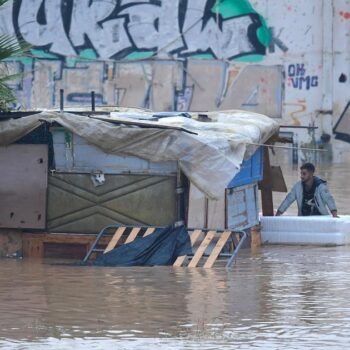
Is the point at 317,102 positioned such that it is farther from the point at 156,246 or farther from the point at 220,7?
the point at 156,246

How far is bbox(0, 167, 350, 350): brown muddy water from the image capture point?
9258 mm

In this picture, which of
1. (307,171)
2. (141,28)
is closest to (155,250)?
(307,171)

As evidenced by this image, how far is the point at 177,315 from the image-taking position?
10.3 meters

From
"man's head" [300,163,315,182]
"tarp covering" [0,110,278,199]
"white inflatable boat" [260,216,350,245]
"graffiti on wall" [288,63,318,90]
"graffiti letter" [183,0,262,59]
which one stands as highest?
"graffiti letter" [183,0,262,59]

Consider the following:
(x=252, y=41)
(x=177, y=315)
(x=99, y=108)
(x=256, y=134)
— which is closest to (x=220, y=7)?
(x=252, y=41)

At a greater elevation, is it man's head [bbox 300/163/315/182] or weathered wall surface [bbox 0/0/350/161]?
weathered wall surface [bbox 0/0/350/161]

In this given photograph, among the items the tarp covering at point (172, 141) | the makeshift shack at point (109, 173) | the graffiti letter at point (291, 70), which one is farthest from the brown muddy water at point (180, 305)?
the graffiti letter at point (291, 70)

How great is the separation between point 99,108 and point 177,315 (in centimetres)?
695

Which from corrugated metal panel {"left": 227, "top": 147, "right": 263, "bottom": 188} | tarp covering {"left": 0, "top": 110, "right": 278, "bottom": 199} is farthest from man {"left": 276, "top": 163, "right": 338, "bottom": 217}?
tarp covering {"left": 0, "top": 110, "right": 278, "bottom": 199}

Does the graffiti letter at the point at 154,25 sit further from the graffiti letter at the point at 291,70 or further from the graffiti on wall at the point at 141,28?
the graffiti letter at the point at 291,70

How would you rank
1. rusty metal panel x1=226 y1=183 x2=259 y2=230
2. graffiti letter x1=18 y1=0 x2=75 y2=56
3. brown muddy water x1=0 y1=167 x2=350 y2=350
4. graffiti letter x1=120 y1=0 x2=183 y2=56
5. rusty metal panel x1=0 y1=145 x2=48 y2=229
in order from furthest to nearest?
graffiti letter x1=18 y1=0 x2=75 y2=56, graffiti letter x1=120 y1=0 x2=183 y2=56, rusty metal panel x1=226 y1=183 x2=259 y2=230, rusty metal panel x1=0 y1=145 x2=48 y2=229, brown muddy water x1=0 y1=167 x2=350 y2=350

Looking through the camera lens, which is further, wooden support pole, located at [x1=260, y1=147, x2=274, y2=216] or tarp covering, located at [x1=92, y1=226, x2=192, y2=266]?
wooden support pole, located at [x1=260, y1=147, x2=274, y2=216]

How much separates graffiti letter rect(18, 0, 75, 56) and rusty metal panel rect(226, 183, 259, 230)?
16.6 meters

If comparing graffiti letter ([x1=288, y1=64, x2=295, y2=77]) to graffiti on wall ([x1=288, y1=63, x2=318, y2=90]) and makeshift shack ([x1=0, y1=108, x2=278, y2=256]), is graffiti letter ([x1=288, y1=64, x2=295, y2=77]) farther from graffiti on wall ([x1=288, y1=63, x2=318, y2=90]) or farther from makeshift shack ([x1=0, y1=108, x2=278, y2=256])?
makeshift shack ([x1=0, y1=108, x2=278, y2=256])
